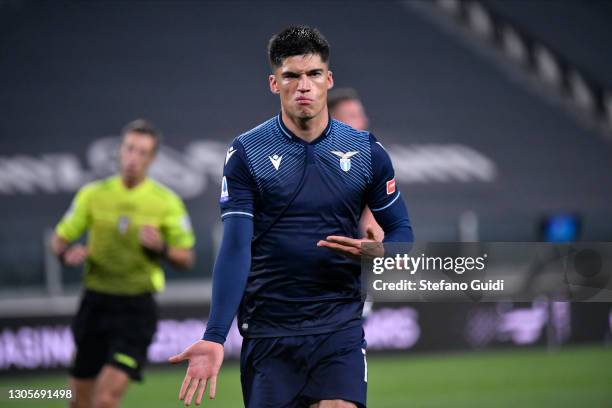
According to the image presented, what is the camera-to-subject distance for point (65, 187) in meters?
18.1

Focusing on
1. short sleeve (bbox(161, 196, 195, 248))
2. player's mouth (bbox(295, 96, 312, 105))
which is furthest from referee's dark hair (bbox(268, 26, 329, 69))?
short sleeve (bbox(161, 196, 195, 248))

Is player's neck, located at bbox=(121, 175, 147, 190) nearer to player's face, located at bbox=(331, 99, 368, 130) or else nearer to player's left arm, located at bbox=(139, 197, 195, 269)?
player's left arm, located at bbox=(139, 197, 195, 269)

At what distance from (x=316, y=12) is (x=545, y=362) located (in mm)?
9373

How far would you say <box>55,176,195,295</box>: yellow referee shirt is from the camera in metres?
7.79

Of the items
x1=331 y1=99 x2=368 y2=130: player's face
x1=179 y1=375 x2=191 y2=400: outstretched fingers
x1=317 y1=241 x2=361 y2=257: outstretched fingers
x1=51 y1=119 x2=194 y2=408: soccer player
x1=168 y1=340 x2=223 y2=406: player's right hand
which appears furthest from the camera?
x1=51 y1=119 x2=194 y2=408: soccer player

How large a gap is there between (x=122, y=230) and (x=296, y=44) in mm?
4035

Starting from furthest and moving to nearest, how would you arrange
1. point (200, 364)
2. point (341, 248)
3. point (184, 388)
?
1. point (341, 248)
2. point (200, 364)
3. point (184, 388)

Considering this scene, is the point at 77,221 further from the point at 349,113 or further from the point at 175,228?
the point at 349,113

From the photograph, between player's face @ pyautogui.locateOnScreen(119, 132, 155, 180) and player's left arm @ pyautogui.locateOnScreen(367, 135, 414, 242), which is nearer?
player's left arm @ pyautogui.locateOnScreen(367, 135, 414, 242)

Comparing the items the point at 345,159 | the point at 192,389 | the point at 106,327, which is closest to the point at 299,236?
the point at 345,159

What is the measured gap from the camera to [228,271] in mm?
4113

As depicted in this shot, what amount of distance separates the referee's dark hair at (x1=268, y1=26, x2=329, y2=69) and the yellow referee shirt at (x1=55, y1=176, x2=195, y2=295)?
3821 millimetres

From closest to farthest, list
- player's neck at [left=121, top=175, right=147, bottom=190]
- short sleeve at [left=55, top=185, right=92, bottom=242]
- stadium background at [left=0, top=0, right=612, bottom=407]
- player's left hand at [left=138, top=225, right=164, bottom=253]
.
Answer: player's left hand at [left=138, top=225, right=164, bottom=253], short sleeve at [left=55, top=185, right=92, bottom=242], player's neck at [left=121, top=175, right=147, bottom=190], stadium background at [left=0, top=0, right=612, bottom=407]

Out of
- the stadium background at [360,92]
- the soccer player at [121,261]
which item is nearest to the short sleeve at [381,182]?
the soccer player at [121,261]
